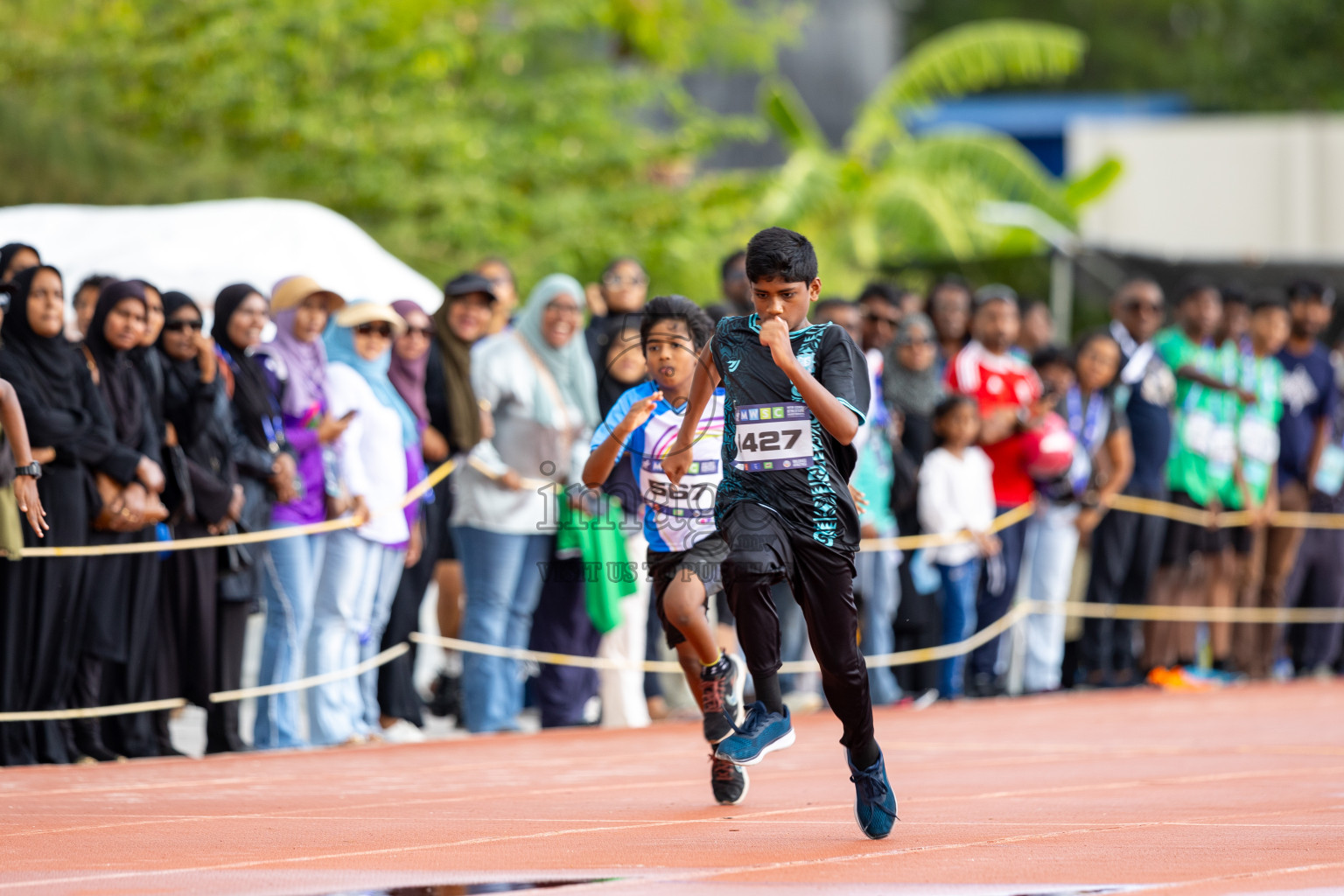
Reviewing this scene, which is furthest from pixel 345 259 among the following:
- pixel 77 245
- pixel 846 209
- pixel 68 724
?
pixel 846 209

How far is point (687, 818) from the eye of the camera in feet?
21.8

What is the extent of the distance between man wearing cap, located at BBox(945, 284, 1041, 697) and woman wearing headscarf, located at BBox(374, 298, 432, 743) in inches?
150

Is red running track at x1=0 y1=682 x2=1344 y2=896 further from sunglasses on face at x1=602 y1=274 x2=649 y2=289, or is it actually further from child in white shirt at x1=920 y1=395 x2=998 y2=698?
sunglasses on face at x1=602 y1=274 x2=649 y2=289

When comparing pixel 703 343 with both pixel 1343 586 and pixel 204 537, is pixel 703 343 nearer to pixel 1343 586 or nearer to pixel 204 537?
pixel 204 537

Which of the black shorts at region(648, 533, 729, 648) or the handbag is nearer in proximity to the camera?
the black shorts at region(648, 533, 729, 648)

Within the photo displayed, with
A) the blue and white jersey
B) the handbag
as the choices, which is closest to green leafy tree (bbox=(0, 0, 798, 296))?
the handbag

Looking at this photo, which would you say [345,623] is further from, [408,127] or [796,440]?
[408,127]

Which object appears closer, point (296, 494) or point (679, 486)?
point (679, 486)

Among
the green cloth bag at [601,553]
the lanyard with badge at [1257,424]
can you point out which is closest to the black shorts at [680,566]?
the green cloth bag at [601,553]

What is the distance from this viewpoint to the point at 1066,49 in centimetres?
2858

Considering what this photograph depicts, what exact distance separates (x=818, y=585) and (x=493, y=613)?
4742 millimetres

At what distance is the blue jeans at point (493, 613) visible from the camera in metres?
10.6

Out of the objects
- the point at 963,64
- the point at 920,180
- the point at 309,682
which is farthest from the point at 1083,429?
the point at 963,64

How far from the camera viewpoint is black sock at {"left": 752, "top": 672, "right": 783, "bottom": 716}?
6594mm
